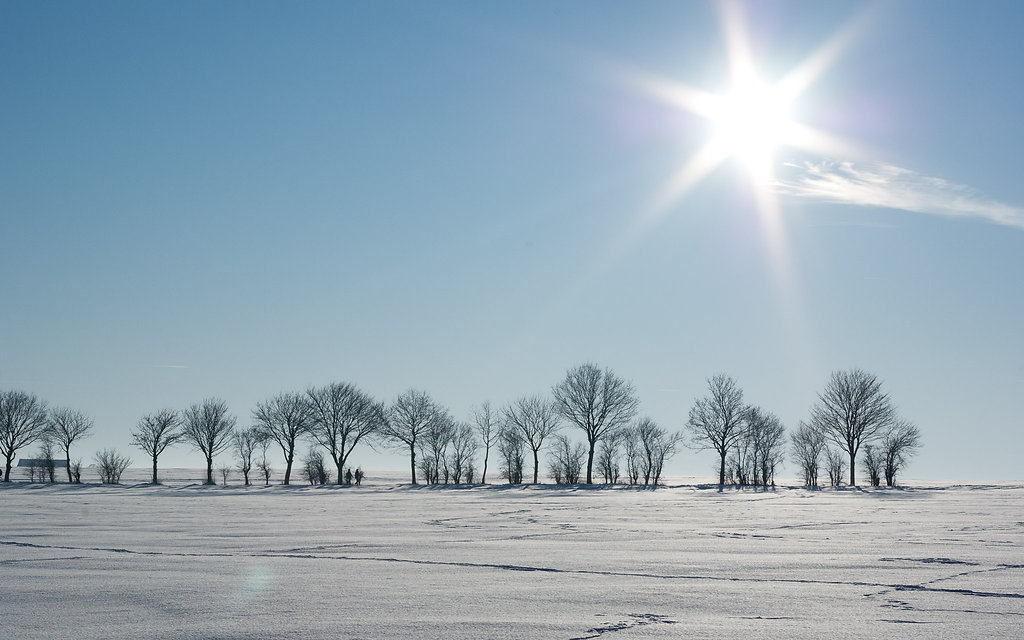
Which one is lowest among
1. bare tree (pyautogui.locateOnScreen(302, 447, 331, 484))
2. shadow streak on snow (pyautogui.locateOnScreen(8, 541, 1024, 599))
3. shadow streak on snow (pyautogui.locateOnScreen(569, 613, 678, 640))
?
bare tree (pyautogui.locateOnScreen(302, 447, 331, 484))

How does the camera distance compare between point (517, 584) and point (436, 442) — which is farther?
point (436, 442)

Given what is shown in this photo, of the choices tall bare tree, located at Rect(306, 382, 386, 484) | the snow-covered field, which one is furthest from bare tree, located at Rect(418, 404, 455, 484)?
the snow-covered field

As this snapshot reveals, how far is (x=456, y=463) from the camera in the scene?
7394cm

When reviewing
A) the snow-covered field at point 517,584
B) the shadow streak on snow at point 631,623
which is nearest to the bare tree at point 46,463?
the snow-covered field at point 517,584

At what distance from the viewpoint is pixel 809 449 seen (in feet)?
233

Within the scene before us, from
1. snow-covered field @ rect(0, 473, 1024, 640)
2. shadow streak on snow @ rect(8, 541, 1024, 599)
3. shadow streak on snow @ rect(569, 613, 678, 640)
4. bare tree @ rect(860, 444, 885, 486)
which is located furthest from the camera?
bare tree @ rect(860, 444, 885, 486)

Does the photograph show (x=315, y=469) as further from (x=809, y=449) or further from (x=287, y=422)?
(x=809, y=449)

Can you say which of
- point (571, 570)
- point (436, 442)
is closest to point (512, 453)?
point (436, 442)

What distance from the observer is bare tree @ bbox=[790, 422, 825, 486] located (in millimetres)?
68438

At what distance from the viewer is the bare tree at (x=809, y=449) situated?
6844 centimetres

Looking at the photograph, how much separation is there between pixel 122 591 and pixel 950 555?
1002 cm

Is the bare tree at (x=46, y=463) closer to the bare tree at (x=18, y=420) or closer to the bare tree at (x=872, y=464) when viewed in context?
the bare tree at (x=18, y=420)

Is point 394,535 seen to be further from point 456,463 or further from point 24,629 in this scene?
point 456,463

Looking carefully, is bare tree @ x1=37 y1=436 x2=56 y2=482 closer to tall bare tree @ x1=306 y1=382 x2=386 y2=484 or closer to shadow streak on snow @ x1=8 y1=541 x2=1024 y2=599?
tall bare tree @ x1=306 y1=382 x2=386 y2=484
